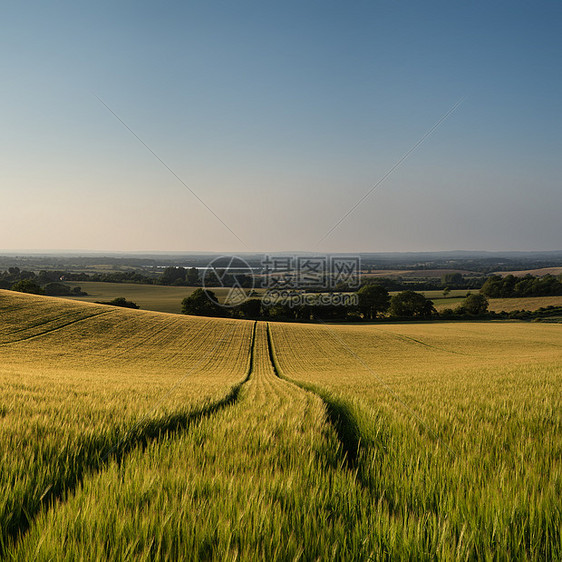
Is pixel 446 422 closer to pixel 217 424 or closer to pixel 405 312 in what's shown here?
pixel 217 424

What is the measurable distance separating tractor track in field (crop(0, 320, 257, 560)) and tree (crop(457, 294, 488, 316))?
78.0 metres

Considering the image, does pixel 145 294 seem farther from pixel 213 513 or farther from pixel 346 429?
pixel 213 513

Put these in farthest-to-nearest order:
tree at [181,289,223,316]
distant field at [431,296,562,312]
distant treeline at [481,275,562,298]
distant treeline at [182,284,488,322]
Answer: distant treeline at [481,275,562,298], distant field at [431,296,562,312], distant treeline at [182,284,488,322], tree at [181,289,223,316]

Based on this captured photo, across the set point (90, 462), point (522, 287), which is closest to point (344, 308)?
point (522, 287)

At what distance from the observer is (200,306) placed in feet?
207

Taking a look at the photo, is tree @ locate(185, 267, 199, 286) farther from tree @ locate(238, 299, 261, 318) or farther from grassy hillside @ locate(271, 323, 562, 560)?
grassy hillside @ locate(271, 323, 562, 560)

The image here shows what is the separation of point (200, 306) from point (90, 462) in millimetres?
61863

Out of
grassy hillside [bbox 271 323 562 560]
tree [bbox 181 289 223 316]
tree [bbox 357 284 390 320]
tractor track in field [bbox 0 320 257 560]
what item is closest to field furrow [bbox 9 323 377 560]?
tractor track in field [bbox 0 320 257 560]

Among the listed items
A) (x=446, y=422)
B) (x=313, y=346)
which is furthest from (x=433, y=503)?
(x=313, y=346)

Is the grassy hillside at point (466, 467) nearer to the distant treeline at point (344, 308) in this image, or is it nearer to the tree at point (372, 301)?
the distant treeline at point (344, 308)

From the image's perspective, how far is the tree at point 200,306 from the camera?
2467 inches

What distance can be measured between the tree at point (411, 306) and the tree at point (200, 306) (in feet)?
119

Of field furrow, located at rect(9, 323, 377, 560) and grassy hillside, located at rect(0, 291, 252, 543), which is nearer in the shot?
field furrow, located at rect(9, 323, 377, 560)

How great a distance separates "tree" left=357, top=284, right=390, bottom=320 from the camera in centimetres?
6944
